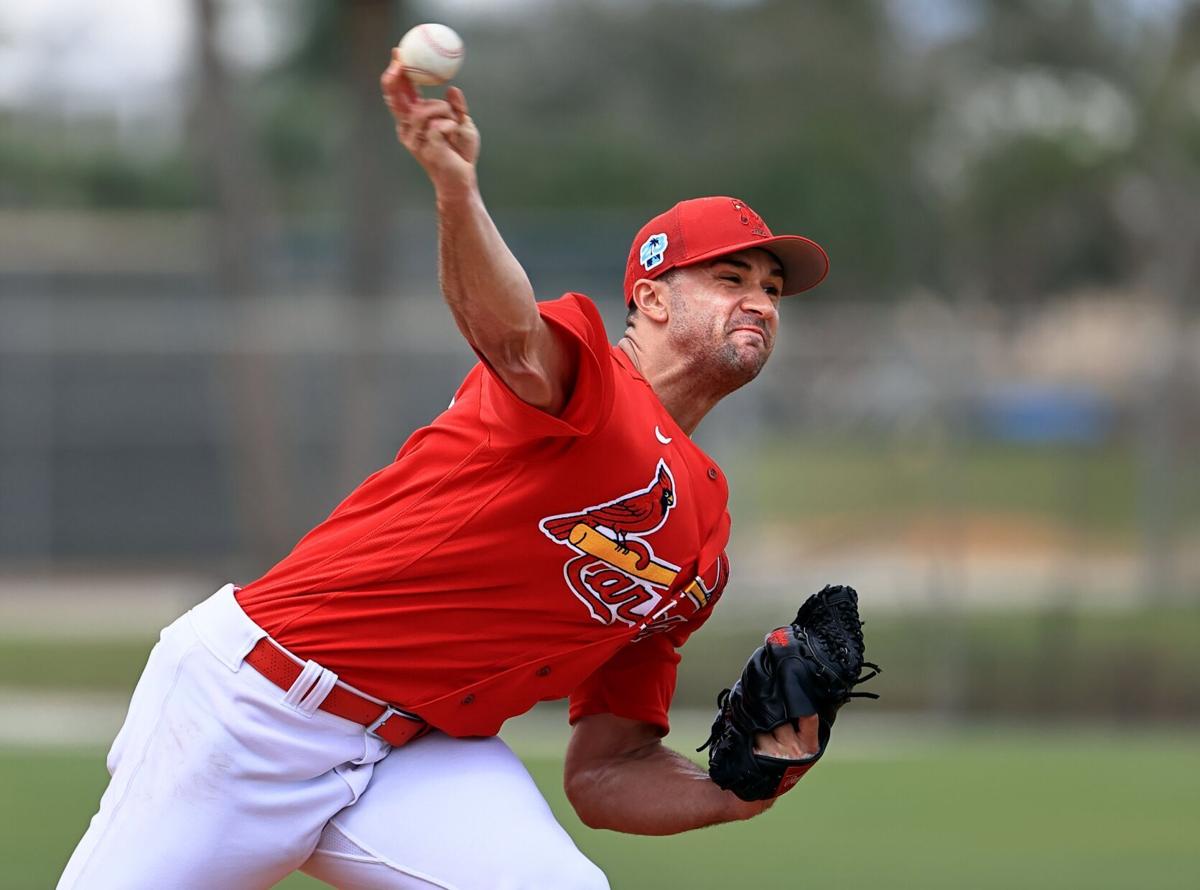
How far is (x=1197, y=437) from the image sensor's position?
13.7m

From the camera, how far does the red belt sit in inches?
150

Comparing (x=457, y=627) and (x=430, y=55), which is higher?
(x=430, y=55)

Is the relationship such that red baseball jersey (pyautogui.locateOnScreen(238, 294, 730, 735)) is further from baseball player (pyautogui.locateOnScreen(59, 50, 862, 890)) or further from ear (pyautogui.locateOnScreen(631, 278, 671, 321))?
ear (pyautogui.locateOnScreen(631, 278, 671, 321))

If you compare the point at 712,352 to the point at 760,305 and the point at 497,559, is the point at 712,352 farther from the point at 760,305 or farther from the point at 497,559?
the point at 497,559

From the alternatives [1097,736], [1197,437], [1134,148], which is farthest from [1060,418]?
[1134,148]

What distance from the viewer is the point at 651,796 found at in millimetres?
4281

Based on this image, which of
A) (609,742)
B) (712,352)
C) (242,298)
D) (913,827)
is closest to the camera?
(712,352)

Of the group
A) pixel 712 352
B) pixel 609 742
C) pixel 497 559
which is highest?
pixel 712 352

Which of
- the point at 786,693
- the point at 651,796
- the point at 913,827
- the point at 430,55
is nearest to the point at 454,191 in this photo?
the point at 430,55

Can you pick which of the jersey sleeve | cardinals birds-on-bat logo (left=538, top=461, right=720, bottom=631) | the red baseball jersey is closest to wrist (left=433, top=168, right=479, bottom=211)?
the jersey sleeve

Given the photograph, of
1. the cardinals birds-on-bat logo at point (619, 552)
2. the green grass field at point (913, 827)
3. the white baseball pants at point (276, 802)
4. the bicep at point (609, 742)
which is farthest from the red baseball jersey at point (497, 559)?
the green grass field at point (913, 827)

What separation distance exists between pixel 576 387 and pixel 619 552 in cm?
44

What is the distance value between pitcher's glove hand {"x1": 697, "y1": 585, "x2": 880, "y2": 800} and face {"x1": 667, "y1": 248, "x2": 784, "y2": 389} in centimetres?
63

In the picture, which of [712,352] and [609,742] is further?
[609,742]
